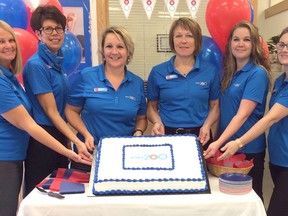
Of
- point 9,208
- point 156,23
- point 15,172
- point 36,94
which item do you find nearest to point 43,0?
point 36,94

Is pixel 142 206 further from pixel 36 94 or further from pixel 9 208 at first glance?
pixel 36 94

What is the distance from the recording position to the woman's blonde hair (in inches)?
76.0

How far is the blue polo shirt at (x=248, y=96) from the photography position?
184 cm

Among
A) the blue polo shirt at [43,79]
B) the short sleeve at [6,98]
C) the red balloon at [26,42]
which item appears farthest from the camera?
the red balloon at [26,42]

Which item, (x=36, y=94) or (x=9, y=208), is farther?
(x=36, y=94)

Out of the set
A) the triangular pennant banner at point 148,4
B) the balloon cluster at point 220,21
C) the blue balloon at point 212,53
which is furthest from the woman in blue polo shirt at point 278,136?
the triangular pennant banner at point 148,4

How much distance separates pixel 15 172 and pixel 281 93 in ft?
4.87

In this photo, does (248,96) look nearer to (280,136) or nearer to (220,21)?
(280,136)

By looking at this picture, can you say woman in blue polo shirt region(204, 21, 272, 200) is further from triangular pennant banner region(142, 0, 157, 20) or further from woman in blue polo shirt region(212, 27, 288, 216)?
triangular pennant banner region(142, 0, 157, 20)

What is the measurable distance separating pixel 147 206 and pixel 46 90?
2.97 feet

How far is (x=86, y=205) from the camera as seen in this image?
49.0 inches

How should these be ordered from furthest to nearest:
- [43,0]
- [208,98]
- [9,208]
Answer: [43,0] < [208,98] < [9,208]

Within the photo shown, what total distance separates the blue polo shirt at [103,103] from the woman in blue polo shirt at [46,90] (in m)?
0.11

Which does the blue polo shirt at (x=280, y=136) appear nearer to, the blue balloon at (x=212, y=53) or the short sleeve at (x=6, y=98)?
the blue balloon at (x=212, y=53)
